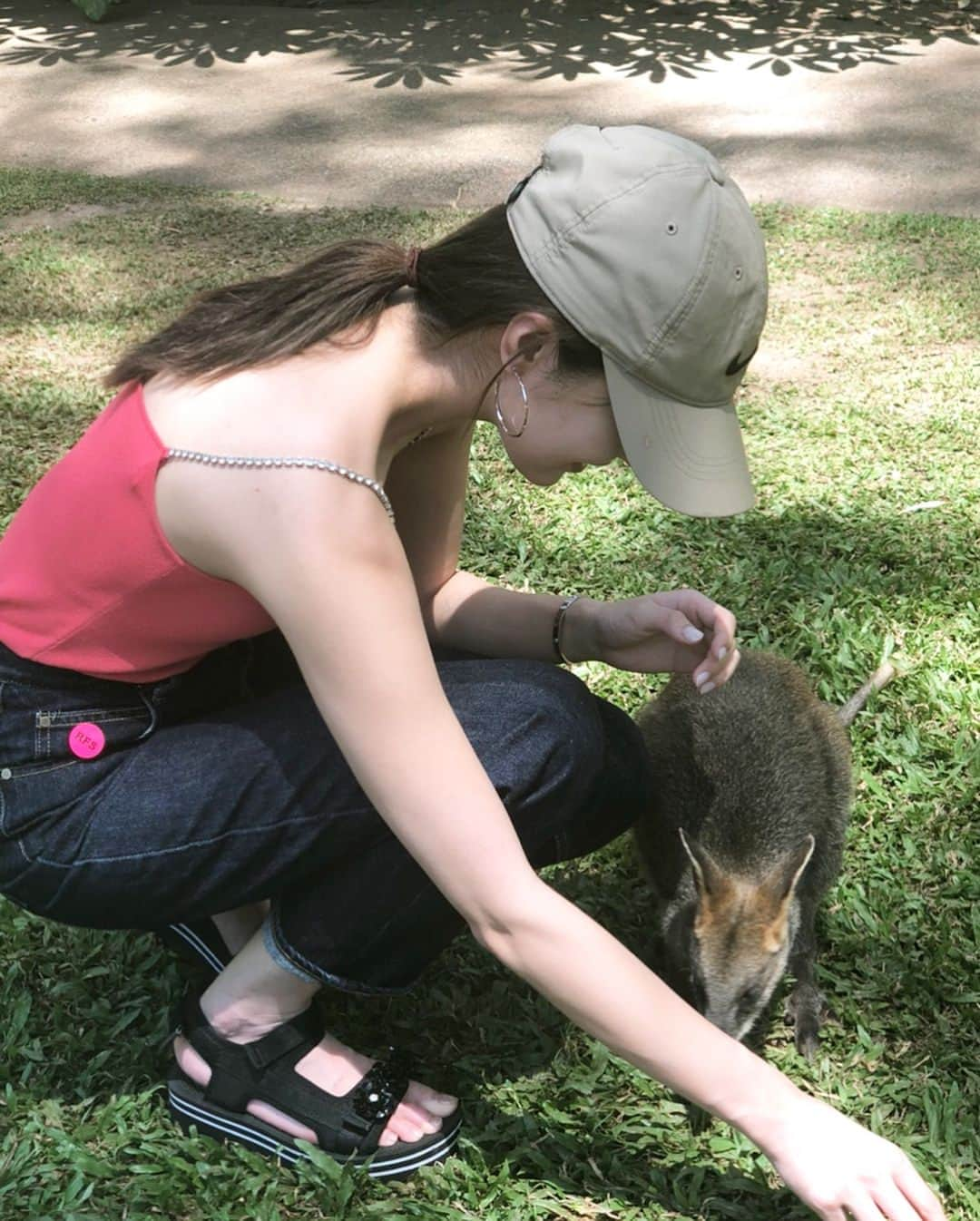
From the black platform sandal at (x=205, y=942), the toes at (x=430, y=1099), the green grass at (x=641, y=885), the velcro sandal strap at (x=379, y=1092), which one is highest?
the black platform sandal at (x=205, y=942)

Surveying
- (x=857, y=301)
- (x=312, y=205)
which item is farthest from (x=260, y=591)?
(x=312, y=205)

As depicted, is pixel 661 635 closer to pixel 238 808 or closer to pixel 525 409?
pixel 525 409

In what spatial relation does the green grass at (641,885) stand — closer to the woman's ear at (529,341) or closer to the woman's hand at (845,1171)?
the woman's hand at (845,1171)

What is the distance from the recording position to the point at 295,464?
1502mm

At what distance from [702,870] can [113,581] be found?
3.48 feet

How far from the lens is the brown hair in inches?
61.2

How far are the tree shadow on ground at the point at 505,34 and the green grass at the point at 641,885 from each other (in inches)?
131

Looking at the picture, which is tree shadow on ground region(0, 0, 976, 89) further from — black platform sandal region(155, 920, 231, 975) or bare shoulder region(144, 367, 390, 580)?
bare shoulder region(144, 367, 390, 580)

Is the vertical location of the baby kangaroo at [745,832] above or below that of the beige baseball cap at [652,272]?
below

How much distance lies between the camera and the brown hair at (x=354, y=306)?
1555 millimetres

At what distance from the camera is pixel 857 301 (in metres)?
4.49

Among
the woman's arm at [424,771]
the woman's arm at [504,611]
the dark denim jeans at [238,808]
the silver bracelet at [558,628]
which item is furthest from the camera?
the silver bracelet at [558,628]

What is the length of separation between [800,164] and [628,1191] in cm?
492

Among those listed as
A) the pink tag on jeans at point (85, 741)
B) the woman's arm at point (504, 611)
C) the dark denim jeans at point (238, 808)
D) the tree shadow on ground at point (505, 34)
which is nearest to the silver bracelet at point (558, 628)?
the woman's arm at point (504, 611)
